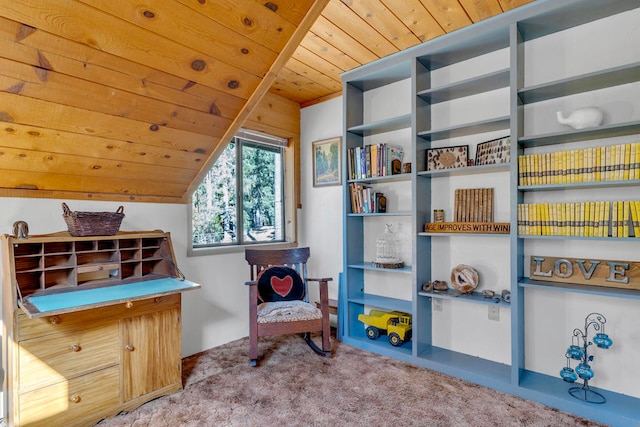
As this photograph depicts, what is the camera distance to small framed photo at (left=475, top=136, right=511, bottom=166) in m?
2.29

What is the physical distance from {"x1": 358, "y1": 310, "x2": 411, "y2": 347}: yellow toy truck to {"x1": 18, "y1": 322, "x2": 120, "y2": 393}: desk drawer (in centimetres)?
183

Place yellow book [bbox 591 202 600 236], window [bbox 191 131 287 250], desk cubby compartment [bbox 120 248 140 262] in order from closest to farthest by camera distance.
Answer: yellow book [bbox 591 202 600 236] → desk cubby compartment [bbox 120 248 140 262] → window [bbox 191 131 287 250]

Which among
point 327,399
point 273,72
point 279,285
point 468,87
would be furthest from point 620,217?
point 279,285

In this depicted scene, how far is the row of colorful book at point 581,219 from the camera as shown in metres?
1.83

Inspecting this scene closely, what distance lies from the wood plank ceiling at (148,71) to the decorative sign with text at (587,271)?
1578 mm

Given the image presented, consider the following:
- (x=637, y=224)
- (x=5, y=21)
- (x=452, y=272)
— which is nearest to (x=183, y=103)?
(x=5, y=21)

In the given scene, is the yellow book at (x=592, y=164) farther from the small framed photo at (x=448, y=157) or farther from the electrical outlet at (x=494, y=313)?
the electrical outlet at (x=494, y=313)

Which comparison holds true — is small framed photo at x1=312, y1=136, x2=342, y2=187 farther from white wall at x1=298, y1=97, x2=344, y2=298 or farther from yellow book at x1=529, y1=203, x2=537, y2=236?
yellow book at x1=529, y1=203, x2=537, y2=236

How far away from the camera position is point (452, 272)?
2566 mm

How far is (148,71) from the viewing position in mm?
1739

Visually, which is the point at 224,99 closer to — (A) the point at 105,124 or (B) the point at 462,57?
(A) the point at 105,124

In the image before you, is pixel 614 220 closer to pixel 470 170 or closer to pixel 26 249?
pixel 470 170

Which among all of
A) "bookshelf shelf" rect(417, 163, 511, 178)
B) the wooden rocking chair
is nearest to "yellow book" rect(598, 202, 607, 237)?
"bookshelf shelf" rect(417, 163, 511, 178)

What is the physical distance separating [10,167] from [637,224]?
3294mm
